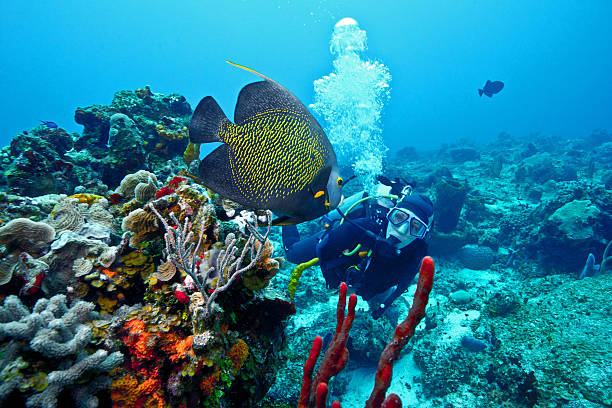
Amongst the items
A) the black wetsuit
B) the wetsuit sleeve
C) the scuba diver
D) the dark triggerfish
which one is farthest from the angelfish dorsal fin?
the wetsuit sleeve

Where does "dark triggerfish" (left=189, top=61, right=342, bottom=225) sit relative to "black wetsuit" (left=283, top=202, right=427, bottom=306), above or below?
below

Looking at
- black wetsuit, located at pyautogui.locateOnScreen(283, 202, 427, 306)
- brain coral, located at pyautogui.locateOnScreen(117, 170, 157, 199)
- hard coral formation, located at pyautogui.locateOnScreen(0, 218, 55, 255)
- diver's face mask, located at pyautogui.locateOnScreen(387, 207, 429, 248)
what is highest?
diver's face mask, located at pyautogui.locateOnScreen(387, 207, 429, 248)

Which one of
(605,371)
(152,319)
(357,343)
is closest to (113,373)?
(152,319)

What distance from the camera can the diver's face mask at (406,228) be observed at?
4258 millimetres

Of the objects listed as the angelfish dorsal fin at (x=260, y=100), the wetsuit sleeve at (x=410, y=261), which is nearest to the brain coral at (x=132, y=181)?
the angelfish dorsal fin at (x=260, y=100)

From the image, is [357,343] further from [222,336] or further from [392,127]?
[392,127]

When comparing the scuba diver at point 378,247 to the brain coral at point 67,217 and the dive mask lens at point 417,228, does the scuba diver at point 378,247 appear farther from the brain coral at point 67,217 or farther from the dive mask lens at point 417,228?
the brain coral at point 67,217

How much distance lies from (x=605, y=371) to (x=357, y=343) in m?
3.30

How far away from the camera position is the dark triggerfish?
138 cm

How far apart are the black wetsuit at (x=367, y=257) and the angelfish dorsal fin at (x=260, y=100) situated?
2996mm

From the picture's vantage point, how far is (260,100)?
1482 millimetres

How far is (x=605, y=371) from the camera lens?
3371mm

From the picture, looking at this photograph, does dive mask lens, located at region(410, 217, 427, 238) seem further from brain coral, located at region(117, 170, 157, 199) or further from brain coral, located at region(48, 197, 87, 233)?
brain coral, located at region(48, 197, 87, 233)

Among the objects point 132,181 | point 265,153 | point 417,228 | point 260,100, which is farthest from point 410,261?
point 132,181
